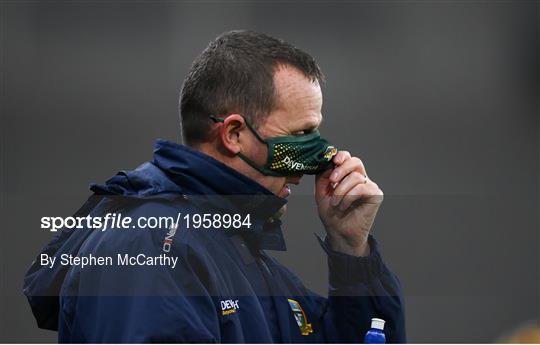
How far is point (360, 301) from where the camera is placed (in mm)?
2957

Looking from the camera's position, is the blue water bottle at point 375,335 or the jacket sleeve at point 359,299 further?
the jacket sleeve at point 359,299

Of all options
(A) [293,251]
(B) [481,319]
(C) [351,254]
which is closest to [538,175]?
(B) [481,319]

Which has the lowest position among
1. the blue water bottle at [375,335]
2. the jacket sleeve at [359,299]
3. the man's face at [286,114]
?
the blue water bottle at [375,335]

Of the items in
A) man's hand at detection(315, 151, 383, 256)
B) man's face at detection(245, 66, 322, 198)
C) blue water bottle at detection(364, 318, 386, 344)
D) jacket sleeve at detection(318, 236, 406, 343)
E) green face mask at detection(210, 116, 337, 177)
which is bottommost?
blue water bottle at detection(364, 318, 386, 344)

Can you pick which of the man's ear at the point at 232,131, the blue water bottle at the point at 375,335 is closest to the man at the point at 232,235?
→ the man's ear at the point at 232,131

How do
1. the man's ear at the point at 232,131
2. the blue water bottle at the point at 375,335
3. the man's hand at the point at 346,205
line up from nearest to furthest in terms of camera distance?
the blue water bottle at the point at 375,335 → the man's ear at the point at 232,131 → the man's hand at the point at 346,205

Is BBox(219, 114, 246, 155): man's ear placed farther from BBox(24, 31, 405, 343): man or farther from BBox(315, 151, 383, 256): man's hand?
BBox(315, 151, 383, 256): man's hand

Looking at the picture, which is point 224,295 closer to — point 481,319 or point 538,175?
point 481,319

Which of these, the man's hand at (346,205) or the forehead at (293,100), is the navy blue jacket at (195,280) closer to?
the man's hand at (346,205)

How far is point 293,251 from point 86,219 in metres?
3.35

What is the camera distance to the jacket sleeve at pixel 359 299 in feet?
9.66

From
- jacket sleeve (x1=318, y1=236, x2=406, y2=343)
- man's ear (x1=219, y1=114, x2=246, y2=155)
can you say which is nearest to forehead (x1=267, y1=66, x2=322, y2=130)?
man's ear (x1=219, y1=114, x2=246, y2=155)

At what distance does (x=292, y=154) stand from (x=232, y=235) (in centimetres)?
42

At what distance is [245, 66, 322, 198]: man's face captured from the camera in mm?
2805
